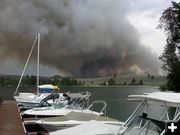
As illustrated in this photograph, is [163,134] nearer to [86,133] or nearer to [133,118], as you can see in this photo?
[133,118]

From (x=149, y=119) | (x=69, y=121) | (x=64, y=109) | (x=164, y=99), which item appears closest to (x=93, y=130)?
(x=149, y=119)

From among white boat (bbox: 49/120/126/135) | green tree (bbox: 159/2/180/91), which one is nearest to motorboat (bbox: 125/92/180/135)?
white boat (bbox: 49/120/126/135)

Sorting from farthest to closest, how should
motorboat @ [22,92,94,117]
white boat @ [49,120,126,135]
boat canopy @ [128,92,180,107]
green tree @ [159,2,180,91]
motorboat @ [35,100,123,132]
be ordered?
green tree @ [159,2,180,91] → motorboat @ [22,92,94,117] → motorboat @ [35,100,123,132] → white boat @ [49,120,126,135] → boat canopy @ [128,92,180,107]

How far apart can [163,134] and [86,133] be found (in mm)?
3184

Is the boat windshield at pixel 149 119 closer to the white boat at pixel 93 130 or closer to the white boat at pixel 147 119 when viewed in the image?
the white boat at pixel 147 119

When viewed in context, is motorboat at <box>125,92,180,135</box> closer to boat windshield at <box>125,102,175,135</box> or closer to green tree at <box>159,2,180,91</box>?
boat windshield at <box>125,102,175,135</box>

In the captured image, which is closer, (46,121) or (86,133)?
(86,133)

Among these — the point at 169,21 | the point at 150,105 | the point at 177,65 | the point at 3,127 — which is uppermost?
the point at 169,21

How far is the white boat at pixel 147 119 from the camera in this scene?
12.1m

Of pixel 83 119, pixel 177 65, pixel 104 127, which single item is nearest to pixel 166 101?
pixel 104 127

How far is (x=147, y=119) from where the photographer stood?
41.3 ft

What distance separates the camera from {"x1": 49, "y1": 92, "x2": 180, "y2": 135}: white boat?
39.7 feet

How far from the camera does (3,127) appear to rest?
21312mm

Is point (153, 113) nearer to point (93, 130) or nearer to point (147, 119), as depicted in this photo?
point (147, 119)
